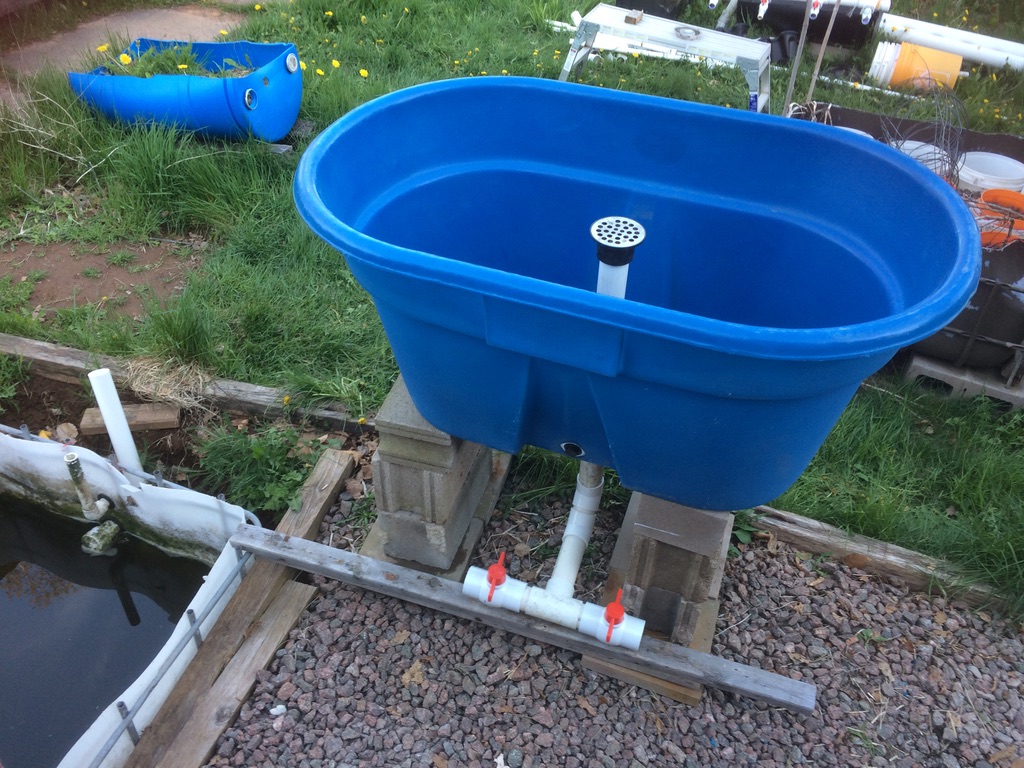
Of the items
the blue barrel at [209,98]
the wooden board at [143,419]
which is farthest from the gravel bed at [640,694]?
the blue barrel at [209,98]

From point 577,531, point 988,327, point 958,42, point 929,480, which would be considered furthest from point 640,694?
point 958,42

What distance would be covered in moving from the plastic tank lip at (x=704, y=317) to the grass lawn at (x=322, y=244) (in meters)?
0.60

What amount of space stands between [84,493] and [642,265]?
1.52 meters

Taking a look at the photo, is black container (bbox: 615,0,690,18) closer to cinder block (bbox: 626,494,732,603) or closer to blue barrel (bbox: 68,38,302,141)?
blue barrel (bbox: 68,38,302,141)

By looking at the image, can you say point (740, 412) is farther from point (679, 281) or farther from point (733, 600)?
point (733, 600)

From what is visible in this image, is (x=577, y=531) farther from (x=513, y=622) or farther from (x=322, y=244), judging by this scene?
(x=322, y=244)

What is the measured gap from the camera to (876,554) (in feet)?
6.32

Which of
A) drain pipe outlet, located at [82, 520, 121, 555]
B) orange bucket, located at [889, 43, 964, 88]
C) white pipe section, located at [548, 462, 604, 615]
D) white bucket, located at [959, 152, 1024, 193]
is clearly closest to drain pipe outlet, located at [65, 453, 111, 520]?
drain pipe outlet, located at [82, 520, 121, 555]

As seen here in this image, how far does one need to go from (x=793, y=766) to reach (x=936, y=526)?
83 cm

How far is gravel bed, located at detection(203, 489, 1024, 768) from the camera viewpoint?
1555 millimetres

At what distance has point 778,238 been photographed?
5.17ft

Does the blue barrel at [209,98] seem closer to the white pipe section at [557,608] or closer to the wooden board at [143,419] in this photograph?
the wooden board at [143,419]

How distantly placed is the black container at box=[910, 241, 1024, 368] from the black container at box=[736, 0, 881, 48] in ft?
9.15

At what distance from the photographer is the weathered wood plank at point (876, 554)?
188cm
